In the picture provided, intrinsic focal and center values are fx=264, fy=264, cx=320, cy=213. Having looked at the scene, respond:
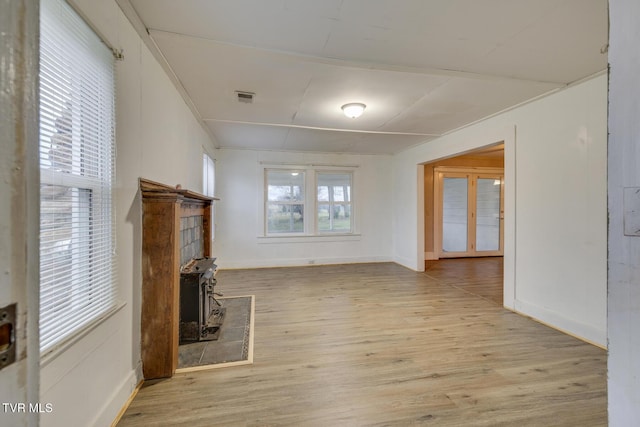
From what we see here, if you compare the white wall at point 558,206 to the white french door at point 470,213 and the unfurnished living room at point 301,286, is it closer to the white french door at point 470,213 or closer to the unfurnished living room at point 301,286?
the unfurnished living room at point 301,286

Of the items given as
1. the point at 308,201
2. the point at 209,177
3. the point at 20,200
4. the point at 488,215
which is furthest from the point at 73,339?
the point at 488,215

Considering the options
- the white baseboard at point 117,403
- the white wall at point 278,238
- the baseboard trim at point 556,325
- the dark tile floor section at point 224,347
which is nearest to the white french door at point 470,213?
the white wall at point 278,238

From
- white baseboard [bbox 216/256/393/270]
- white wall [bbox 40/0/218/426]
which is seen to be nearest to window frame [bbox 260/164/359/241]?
white baseboard [bbox 216/256/393/270]

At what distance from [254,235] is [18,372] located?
5164 mm

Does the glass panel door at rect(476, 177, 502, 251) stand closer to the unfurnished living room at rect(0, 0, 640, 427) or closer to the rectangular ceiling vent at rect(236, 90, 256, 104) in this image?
the unfurnished living room at rect(0, 0, 640, 427)

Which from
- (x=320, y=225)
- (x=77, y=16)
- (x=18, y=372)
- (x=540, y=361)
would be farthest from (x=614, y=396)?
(x=320, y=225)

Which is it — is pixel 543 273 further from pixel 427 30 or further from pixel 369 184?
pixel 369 184

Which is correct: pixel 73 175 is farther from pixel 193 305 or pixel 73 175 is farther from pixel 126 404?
pixel 193 305

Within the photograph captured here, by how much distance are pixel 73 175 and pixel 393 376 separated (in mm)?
2307

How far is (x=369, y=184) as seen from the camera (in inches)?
239

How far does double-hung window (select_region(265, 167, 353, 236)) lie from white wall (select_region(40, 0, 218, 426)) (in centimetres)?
335

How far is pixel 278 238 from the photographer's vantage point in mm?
5617

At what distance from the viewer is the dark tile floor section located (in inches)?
85.9

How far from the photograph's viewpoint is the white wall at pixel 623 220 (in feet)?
2.11
